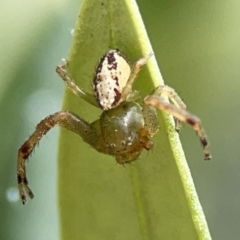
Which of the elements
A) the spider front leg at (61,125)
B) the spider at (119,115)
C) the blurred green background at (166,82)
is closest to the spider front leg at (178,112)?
the spider at (119,115)

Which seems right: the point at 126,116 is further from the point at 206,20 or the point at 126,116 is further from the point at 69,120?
the point at 206,20

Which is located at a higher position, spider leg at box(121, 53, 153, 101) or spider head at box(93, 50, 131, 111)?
spider head at box(93, 50, 131, 111)

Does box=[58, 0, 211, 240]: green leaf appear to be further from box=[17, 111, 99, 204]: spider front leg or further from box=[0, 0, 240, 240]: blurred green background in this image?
box=[0, 0, 240, 240]: blurred green background

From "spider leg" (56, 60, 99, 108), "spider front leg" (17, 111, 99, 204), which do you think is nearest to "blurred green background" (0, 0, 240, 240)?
"spider front leg" (17, 111, 99, 204)

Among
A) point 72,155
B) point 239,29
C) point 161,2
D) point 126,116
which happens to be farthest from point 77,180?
point 239,29

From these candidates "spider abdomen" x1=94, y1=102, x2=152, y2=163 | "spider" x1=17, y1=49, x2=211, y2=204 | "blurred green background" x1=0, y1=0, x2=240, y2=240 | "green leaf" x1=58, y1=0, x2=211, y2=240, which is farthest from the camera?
"blurred green background" x1=0, y1=0, x2=240, y2=240

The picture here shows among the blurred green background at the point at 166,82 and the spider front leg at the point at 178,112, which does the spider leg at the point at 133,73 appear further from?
the blurred green background at the point at 166,82

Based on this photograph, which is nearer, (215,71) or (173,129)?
(173,129)
